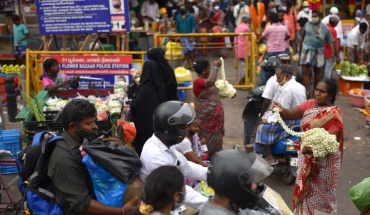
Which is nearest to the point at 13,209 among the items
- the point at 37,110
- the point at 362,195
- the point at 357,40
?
the point at 37,110

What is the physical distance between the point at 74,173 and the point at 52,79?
5.27 m

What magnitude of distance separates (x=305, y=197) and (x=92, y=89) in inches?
201

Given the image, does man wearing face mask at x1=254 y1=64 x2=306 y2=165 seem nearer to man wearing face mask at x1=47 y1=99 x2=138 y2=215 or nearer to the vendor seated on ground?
the vendor seated on ground

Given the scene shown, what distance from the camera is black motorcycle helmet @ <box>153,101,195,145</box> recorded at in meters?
4.58

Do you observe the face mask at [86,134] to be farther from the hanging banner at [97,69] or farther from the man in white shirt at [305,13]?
the man in white shirt at [305,13]

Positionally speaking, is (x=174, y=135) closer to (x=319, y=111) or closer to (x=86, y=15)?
(x=319, y=111)

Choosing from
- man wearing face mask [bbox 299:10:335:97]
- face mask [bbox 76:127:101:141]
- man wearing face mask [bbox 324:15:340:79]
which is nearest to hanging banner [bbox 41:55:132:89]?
man wearing face mask [bbox 299:10:335:97]

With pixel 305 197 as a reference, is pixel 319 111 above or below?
above

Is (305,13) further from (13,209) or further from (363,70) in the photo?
(13,209)

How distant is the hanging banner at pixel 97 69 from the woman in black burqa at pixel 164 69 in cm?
245

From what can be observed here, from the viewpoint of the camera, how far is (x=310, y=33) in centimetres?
1204

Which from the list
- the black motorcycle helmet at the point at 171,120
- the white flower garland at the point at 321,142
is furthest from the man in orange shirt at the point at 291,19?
the black motorcycle helmet at the point at 171,120

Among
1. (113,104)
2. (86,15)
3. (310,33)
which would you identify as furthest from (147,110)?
(310,33)

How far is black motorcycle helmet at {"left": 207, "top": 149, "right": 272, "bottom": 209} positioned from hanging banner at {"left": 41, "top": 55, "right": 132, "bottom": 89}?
7.00 m
